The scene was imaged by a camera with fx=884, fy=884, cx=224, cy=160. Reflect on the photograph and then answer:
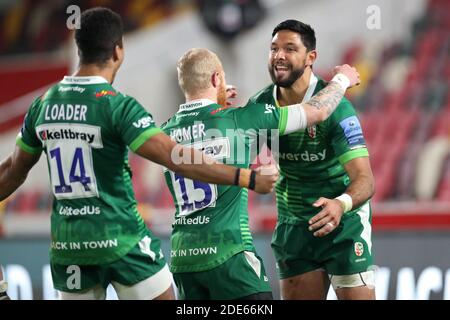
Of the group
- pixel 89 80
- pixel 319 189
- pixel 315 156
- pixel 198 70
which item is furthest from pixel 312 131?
pixel 89 80

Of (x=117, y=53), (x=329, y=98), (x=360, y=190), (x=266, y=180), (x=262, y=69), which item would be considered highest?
(x=262, y=69)

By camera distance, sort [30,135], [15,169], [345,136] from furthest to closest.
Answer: [345,136] < [15,169] < [30,135]

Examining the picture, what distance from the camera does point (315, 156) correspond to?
544 cm

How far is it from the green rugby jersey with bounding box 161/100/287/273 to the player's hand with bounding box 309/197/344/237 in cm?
43

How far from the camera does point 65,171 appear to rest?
4383 millimetres

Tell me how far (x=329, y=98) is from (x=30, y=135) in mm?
1668

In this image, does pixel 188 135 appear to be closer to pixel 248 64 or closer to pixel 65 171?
pixel 65 171

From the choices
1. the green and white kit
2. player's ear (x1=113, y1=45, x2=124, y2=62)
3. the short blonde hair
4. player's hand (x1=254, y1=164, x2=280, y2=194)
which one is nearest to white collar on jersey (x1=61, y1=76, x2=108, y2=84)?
player's ear (x1=113, y1=45, x2=124, y2=62)

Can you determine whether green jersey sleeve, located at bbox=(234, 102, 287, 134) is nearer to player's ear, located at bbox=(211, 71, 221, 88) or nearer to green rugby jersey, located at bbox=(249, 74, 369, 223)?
player's ear, located at bbox=(211, 71, 221, 88)

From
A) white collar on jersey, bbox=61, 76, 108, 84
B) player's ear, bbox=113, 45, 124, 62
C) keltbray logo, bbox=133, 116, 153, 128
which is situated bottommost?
keltbray logo, bbox=133, 116, 153, 128

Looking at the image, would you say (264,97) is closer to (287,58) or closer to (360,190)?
(287,58)

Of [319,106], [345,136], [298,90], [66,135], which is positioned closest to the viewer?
[66,135]

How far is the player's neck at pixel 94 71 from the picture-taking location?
4488mm

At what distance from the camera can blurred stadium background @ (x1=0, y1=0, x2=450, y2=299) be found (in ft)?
39.0
